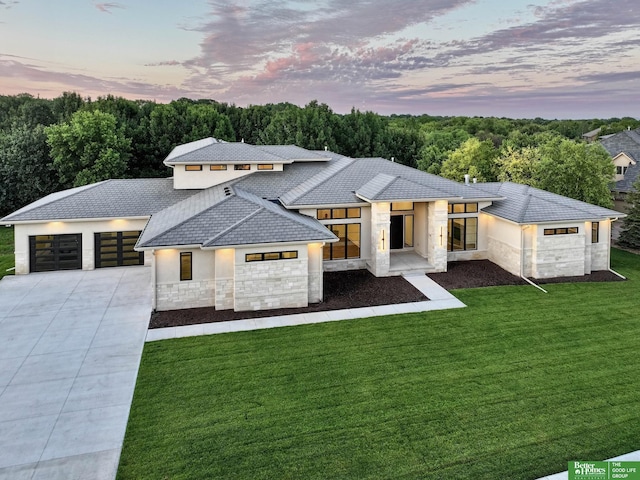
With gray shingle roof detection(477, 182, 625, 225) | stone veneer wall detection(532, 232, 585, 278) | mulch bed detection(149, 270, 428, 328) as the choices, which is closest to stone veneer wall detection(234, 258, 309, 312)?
mulch bed detection(149, 270, 428, 328)

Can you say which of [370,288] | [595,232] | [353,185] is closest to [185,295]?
A: [370,288]

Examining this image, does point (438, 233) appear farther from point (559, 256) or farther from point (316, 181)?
point (316, 181)

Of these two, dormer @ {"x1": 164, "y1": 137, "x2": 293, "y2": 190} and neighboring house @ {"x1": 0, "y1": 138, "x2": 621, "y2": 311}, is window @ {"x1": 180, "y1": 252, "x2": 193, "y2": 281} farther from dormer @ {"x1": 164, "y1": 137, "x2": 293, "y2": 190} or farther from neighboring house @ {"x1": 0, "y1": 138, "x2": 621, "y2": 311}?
dormer @ {"x1": 164, "y1": 137, "x2": 293, "y2": 190}

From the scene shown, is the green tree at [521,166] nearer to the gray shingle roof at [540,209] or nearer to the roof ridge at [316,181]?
the gray shingle roof at [540,209]

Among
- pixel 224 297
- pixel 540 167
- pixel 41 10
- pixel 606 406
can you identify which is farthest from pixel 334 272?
pixel 41 10

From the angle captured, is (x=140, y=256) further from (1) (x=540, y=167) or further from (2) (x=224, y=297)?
(1) (x=540, y=167)

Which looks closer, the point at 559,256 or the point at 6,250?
the point at 559,256
